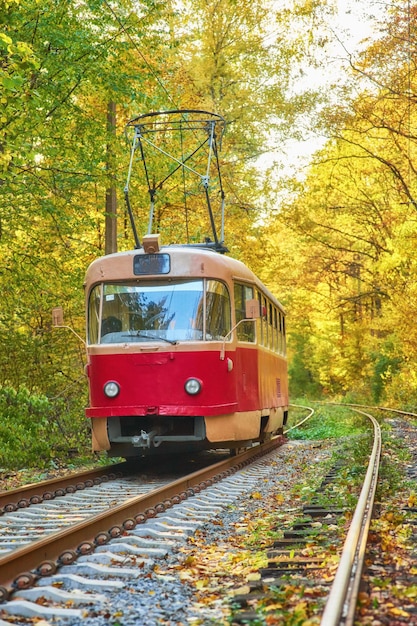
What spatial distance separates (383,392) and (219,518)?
31.6m

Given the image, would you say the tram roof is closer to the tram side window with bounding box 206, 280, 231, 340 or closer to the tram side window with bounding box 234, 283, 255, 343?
the tram side window with bounding box 206, 280, 231, 340

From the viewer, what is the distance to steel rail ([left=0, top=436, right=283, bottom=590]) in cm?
544

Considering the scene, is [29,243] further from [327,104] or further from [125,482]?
[327,104]

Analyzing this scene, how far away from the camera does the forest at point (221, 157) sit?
45.6ft

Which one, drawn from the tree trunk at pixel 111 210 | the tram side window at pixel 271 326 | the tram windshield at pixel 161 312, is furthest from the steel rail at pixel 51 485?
the tree trunk at pixel 111 210

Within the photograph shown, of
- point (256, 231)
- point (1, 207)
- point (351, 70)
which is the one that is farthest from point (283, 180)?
point (1, 207)

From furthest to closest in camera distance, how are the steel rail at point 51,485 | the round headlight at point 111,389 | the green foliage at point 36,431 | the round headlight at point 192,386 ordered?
Answer: the green foliage at point 36,431, the round headlight at point 111,389, the round headlight at point 192,386, the steel rail at point 51,485

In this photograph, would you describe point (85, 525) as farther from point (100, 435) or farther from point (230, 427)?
point (230, 427)

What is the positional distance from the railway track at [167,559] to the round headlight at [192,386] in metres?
1.97

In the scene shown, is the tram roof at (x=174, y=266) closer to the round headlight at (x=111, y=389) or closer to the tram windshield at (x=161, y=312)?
the tram windshield at (x=161, y=312)

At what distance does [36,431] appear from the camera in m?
14.1

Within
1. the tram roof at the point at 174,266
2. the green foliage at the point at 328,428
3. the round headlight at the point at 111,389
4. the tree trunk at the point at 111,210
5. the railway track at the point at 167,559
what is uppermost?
the tree trunk at the point at 111,210

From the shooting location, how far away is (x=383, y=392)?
127 feet

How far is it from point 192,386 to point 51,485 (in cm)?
224
